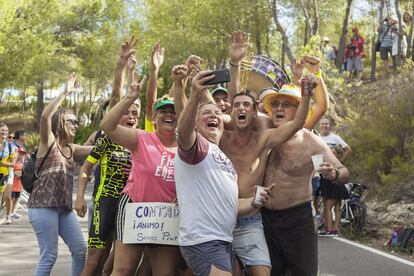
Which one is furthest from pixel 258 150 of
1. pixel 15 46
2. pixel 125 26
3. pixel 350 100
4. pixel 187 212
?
pixel 125 26

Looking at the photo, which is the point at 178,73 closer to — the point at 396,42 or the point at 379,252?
the point at 379,252

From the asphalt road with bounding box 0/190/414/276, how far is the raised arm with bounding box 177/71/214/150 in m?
4.14

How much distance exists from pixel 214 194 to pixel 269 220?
116 centimetres

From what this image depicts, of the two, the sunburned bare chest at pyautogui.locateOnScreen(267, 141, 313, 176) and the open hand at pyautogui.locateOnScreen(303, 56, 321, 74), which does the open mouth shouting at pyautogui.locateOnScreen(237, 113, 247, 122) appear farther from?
the open hand at pyautogui.locateOnScreen(303, 56, 321, 74)

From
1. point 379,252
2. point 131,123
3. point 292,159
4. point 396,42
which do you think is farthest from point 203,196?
point 396,42

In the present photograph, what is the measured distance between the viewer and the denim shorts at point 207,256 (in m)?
4.61

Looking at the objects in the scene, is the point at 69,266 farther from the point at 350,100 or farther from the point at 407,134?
the point at 350,100

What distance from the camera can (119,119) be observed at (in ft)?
16.8

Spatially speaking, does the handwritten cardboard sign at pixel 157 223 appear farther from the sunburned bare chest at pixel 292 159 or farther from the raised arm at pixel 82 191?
the raised arm at pixel 82 191

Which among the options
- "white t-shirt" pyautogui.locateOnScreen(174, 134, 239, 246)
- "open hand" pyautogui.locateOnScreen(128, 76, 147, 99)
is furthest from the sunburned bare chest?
"open hand" pyautogui.locateOnScreen(128, 76, 147, 99)

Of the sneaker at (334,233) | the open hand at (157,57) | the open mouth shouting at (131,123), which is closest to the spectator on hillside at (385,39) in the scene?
the sneaker at (334,233)

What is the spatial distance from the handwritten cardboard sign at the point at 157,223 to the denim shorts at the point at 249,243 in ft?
1.53

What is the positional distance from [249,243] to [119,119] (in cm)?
134

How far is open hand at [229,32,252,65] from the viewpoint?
6012 millimetres
